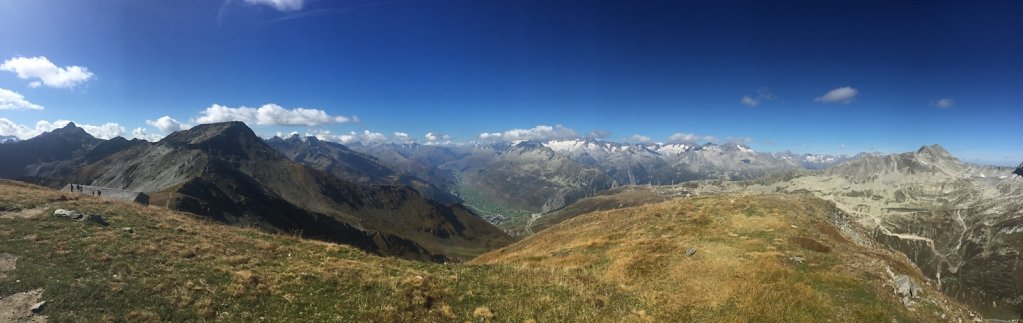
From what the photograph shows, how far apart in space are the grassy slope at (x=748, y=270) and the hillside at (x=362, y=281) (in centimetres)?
14

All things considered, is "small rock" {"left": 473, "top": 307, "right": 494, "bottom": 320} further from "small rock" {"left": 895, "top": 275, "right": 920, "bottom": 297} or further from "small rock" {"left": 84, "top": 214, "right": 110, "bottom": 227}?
"small rock" {"left": 84, "top": 214, "right": 110, "bottom": 227}

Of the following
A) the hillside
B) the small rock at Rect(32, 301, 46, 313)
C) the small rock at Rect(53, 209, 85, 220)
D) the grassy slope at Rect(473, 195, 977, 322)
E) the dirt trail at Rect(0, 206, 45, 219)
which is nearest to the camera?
the small rock at Rect(32, 301, 46, 313)

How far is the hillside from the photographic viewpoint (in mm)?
18906

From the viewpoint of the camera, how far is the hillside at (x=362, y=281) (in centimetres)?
1891

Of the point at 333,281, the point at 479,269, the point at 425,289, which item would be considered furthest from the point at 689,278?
the point at 333,281

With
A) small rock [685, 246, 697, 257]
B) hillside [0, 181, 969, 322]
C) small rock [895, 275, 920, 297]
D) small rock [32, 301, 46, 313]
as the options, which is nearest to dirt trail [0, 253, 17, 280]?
hillside [0, 181, 969, 322]

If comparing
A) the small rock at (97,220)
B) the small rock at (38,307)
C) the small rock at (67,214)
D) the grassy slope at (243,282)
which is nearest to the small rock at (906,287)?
the grassy slope at (243,282)

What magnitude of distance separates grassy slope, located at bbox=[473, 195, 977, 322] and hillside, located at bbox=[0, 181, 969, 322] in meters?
0.14

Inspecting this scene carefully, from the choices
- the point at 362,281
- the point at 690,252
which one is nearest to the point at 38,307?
the point at 362,281

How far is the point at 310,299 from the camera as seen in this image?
21.3 m

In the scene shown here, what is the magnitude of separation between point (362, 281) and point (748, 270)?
85.2 ft

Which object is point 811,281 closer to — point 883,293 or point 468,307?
point 883,293

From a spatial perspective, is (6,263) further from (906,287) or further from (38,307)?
(906,287)

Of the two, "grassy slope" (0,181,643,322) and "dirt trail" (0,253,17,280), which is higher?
"dirt trail" (0,253,17,280)
